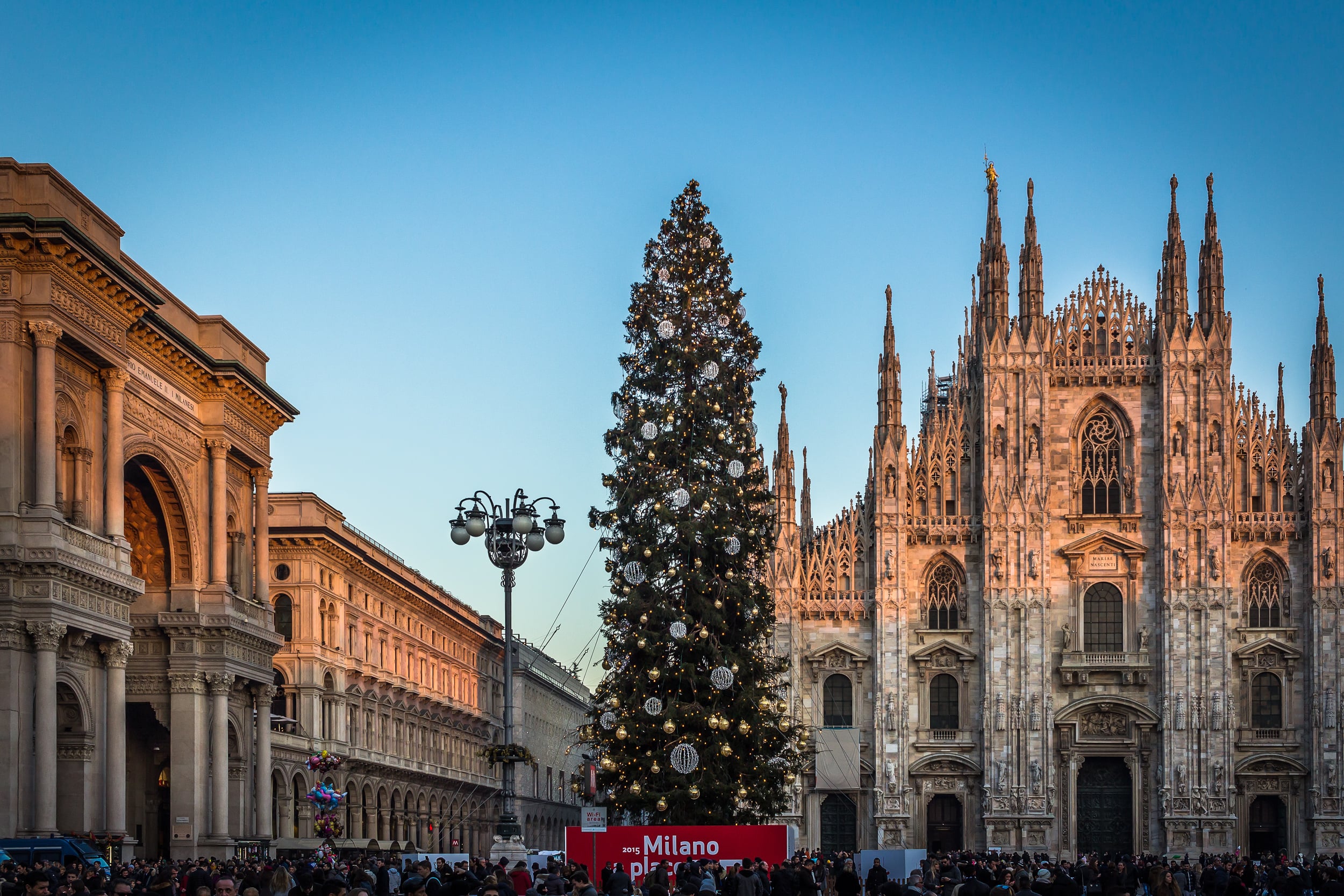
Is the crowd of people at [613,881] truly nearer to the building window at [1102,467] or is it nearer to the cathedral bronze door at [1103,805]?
the cathedral bronze door at [1103,805]

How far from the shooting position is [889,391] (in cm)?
6712

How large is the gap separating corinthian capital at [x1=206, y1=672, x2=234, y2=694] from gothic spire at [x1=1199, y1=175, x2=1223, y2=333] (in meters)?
39.2

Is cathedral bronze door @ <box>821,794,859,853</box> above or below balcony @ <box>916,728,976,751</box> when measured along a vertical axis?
below

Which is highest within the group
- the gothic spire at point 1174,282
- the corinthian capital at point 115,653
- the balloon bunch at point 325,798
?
the gothic spire at point 1174,282

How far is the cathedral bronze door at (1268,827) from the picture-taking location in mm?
64750

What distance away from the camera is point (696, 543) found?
40406 millimetres

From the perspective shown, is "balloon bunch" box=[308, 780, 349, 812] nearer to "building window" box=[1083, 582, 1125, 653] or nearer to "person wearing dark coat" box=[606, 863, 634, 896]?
"building window" box=[1083, 582, 1125, 653]

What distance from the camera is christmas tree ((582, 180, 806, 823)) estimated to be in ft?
130

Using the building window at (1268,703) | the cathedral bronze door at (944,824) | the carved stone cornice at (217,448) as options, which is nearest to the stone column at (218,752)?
the carved stone cornice at (217,448)

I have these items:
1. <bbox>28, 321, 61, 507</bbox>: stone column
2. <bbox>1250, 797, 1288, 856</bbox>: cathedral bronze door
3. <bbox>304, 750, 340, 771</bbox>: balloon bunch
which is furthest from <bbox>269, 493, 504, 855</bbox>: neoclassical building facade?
<bbox>1250, 797, 1288, 856</bbox>: cathedral bronze door

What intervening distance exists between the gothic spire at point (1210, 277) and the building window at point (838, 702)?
1951 centimetres

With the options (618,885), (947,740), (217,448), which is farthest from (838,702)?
(618,885)

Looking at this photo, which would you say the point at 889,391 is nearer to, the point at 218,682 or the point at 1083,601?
the point at 1083,601

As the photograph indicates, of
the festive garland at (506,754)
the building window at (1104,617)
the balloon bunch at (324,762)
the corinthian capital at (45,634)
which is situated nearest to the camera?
the festive garland at (506,754)
